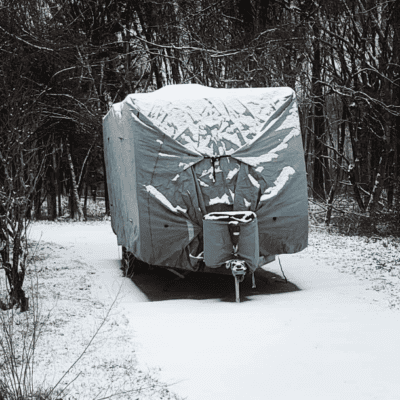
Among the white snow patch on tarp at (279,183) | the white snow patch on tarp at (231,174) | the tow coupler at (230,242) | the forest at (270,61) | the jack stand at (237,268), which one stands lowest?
the jack stand at (237,268)

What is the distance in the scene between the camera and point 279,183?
914 centimetres

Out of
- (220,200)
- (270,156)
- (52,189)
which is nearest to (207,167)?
(220,200)

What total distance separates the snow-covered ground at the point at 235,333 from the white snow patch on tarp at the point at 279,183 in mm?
1562

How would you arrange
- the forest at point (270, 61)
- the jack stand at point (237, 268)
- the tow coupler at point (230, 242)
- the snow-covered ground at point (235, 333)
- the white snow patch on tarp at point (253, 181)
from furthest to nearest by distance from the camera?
the forest at point (270, 61), the white snow patch on tarp at point (253, 181), the tow coupler at point (230, 242), the jack stand at point (237, 268), the snow-covered ground at point (235, 333)

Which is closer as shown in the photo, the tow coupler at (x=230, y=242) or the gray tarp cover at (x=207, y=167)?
the tow coupler at (x=230, y=242)

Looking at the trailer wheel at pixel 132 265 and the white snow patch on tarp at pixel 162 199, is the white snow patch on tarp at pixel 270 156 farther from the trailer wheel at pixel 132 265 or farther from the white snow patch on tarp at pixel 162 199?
the trailer wheel at pixel 132 265

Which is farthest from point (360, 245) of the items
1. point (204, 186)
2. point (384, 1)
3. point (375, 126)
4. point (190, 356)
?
point (190, 356)

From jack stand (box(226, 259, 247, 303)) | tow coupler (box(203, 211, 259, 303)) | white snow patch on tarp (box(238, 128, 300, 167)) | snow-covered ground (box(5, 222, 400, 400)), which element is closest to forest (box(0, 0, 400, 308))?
snow-covered ground (box(5, 222, 400, 400))

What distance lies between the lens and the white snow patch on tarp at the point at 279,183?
9.05m

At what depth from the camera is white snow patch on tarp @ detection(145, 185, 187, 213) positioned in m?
8.83

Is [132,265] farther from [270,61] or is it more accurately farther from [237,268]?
[270,61]

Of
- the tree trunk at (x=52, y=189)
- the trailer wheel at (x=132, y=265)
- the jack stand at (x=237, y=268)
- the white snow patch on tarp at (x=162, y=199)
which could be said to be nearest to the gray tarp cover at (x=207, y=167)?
the white snow patch on tarp at (x=162, y=199)

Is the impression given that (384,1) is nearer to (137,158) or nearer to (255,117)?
(255,117)

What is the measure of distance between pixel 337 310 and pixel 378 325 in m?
0.95
